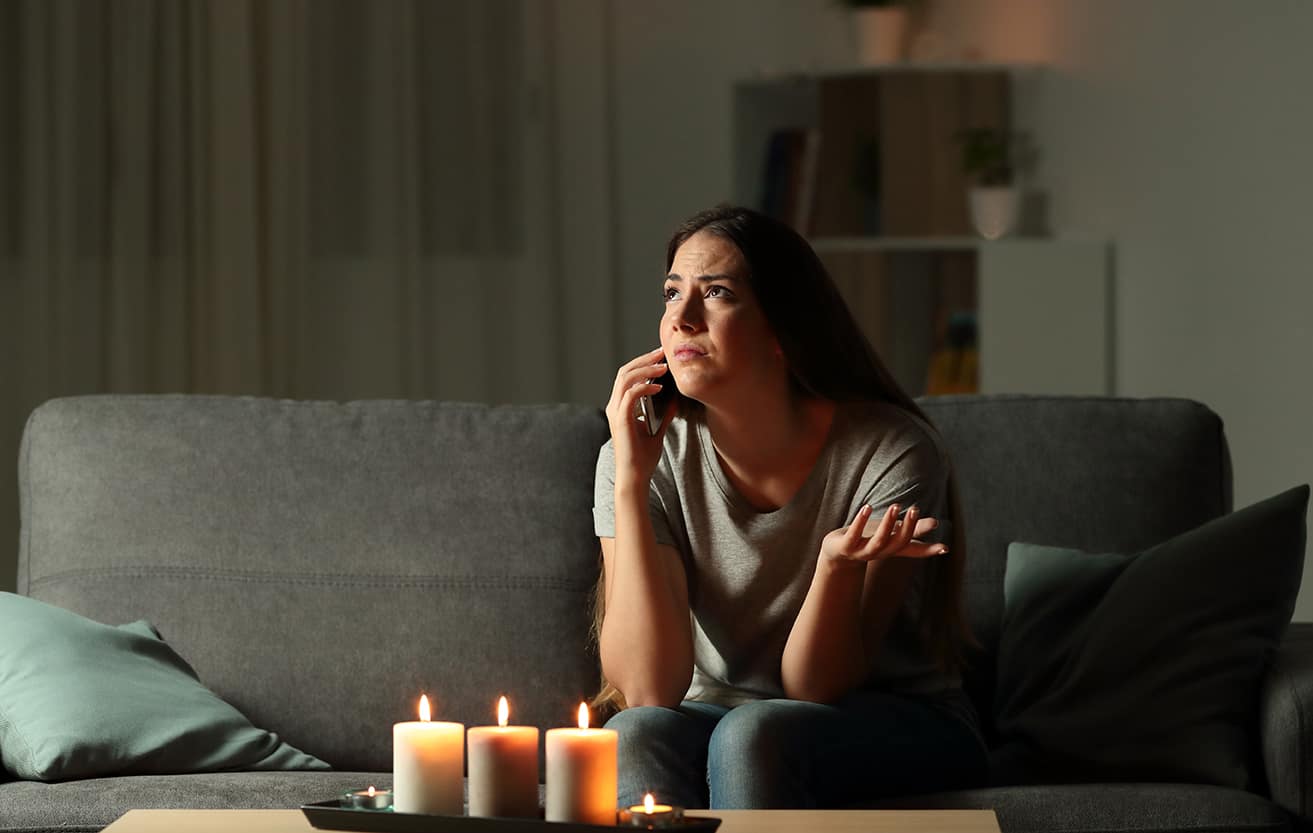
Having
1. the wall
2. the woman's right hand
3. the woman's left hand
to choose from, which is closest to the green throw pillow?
the woman's right hand

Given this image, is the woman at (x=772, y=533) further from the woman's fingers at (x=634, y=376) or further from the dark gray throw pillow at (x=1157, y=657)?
the dark gray throw pillow at (x=1157, y=657)

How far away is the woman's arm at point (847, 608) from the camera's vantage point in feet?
5.83

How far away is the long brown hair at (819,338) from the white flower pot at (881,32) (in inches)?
98.0

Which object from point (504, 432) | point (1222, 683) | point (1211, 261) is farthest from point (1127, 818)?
point (1211, 261)

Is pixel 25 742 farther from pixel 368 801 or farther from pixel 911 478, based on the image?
pixel 911 478

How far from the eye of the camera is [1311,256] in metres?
3.37

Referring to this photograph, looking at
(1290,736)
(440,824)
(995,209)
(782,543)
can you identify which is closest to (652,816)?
(440,824)

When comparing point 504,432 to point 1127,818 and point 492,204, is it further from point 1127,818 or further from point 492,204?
point 492,204

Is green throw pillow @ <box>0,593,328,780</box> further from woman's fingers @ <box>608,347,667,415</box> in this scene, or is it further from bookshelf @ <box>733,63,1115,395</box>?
bookshelf @ <box>733,63,1115,395</box>

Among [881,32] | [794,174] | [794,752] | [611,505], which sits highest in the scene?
[881,32]

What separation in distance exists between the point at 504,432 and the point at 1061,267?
2.25m

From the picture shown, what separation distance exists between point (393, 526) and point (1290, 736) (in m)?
1.18

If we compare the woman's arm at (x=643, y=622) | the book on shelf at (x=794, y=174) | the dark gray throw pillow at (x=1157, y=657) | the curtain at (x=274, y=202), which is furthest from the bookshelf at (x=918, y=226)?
the woman's arm at (x=643, y=622)

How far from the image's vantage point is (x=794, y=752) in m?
1.78
